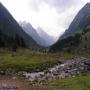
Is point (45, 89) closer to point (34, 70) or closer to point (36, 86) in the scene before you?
point (36, 86)

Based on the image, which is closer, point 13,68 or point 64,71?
point 64,71

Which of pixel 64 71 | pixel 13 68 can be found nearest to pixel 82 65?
pixel 64 71

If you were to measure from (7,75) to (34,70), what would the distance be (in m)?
11.8

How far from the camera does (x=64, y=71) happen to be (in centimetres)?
8256

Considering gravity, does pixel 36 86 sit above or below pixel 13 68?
below

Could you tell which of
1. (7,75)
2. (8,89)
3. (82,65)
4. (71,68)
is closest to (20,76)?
(7,75)

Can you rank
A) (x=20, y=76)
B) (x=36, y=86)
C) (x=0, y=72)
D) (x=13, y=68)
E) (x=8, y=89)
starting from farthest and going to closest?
(x=13, y=68) < (x=0, y=72) < (x=20, y=76) < (x=36, y=86) < (x=8, y=89)

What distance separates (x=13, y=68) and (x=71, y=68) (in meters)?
16.8

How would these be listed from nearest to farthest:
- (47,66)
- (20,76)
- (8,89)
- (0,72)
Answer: (8,89) → (20,76) → (0,72) → (47,66)

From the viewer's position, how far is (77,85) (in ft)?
171

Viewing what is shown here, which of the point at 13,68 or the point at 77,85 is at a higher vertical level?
the point at 13,68

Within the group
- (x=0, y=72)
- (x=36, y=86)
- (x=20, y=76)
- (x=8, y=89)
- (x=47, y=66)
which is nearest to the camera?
(x=8, y=89)

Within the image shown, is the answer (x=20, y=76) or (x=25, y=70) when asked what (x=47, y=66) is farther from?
(x=20, y=76)

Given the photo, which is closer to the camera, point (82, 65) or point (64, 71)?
point (64, 71)
